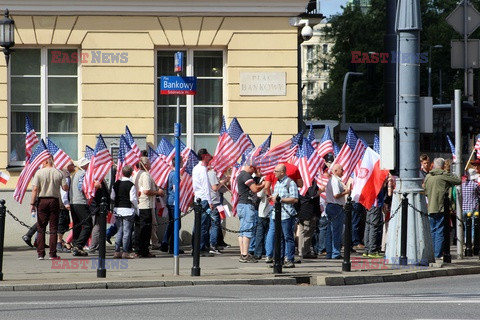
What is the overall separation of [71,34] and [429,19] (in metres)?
50.1

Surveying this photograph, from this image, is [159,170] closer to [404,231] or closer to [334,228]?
[334,228]

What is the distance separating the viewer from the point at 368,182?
21.8 m

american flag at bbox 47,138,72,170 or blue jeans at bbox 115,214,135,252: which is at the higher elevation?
american flag at bbox 47,138,72,170

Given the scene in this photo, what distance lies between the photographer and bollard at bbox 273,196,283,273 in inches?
694

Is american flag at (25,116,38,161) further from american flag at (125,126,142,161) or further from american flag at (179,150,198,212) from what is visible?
american flag at (179,150,198,212)

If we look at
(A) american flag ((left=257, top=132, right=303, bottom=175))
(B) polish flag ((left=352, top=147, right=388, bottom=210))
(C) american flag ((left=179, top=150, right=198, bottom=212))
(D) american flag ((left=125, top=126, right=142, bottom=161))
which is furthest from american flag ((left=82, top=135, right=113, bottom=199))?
(B) polish flag ((left=352, top=147, right=388, bottom=210))

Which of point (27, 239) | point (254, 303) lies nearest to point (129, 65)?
point (27, 239)

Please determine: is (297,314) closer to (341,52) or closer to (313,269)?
(313,269)

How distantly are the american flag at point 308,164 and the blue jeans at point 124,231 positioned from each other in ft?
10.0

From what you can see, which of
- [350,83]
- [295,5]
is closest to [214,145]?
[295,5]

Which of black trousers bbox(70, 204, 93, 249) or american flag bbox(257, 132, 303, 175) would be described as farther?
black trousers bbox(70, 204, 93, 249)

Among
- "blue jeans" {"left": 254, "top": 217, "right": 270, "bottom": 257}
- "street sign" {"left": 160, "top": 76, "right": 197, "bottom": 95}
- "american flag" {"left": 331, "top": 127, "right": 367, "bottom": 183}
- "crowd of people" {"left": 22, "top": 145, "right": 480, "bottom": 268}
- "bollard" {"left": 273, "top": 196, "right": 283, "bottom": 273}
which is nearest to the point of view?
"street sign" {"left": 160, "top": 76, "right": 197, "bottom": 95}

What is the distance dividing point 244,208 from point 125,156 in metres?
3.17

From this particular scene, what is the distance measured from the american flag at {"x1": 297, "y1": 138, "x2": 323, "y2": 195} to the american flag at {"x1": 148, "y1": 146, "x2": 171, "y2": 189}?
8.35ft
